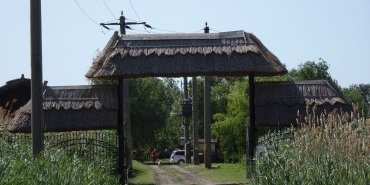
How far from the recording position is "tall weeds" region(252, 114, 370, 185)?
1042 cm

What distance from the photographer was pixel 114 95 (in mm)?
17953

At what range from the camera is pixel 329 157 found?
36.3ft

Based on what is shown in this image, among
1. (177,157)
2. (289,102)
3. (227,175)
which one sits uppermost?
(289,102)

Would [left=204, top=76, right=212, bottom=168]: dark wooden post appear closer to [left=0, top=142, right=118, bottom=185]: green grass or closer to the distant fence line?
the distant fence line

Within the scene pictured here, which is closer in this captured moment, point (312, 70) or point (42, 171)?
point (42, 171)

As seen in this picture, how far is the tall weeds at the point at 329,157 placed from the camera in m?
10.4

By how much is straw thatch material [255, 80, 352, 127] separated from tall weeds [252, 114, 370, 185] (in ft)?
15.3

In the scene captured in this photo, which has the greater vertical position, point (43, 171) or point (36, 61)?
point (36, 61)

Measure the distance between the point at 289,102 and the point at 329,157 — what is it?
652 cm

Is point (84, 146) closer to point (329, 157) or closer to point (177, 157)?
point (329, 157)

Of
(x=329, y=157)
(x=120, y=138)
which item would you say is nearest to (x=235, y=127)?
(x=120, y=138)

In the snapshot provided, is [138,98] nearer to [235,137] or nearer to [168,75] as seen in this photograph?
[235,137]

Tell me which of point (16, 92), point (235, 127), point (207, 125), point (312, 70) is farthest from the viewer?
point (312, 70)

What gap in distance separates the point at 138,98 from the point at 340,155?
44731 millimetres
